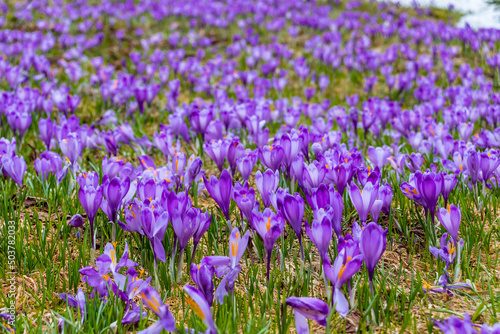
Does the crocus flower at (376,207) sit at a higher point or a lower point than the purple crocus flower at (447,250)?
higher

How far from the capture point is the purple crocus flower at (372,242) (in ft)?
5.55

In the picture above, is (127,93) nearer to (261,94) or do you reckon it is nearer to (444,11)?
(261,94)

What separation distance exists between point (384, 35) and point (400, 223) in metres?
8.85

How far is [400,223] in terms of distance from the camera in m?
2.57

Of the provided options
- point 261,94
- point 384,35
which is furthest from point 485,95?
point 384,35

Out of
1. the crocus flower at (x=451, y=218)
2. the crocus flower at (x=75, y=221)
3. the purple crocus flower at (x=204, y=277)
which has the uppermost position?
the crocus flower at (x=75, y=221)

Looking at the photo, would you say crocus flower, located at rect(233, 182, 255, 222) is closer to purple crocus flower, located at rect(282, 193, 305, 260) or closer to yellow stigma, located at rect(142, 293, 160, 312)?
purple crocus flower, located at rect(282, 193, 305, 260)

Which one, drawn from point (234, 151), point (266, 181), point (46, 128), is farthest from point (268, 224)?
point (46, 128)

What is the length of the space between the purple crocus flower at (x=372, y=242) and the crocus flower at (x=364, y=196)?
36 centimetres

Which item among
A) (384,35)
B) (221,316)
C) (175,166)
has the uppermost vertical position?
(384,35)

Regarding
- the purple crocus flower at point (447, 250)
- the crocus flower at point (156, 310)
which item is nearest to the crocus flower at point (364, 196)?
the purple crocus flower at point (447, 250)

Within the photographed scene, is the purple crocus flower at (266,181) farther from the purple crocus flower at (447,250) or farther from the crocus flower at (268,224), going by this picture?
the purple crocus flower at (447,250)

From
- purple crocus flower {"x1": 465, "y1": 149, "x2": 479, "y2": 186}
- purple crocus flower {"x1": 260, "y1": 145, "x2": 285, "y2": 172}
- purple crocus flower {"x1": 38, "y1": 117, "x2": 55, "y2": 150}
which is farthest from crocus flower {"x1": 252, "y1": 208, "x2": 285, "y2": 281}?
purple crocus flower {"x1": 38, "y1": 117, "x2": 55, "y2": 150}

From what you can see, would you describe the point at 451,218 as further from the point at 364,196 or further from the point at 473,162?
the point at 473,162
